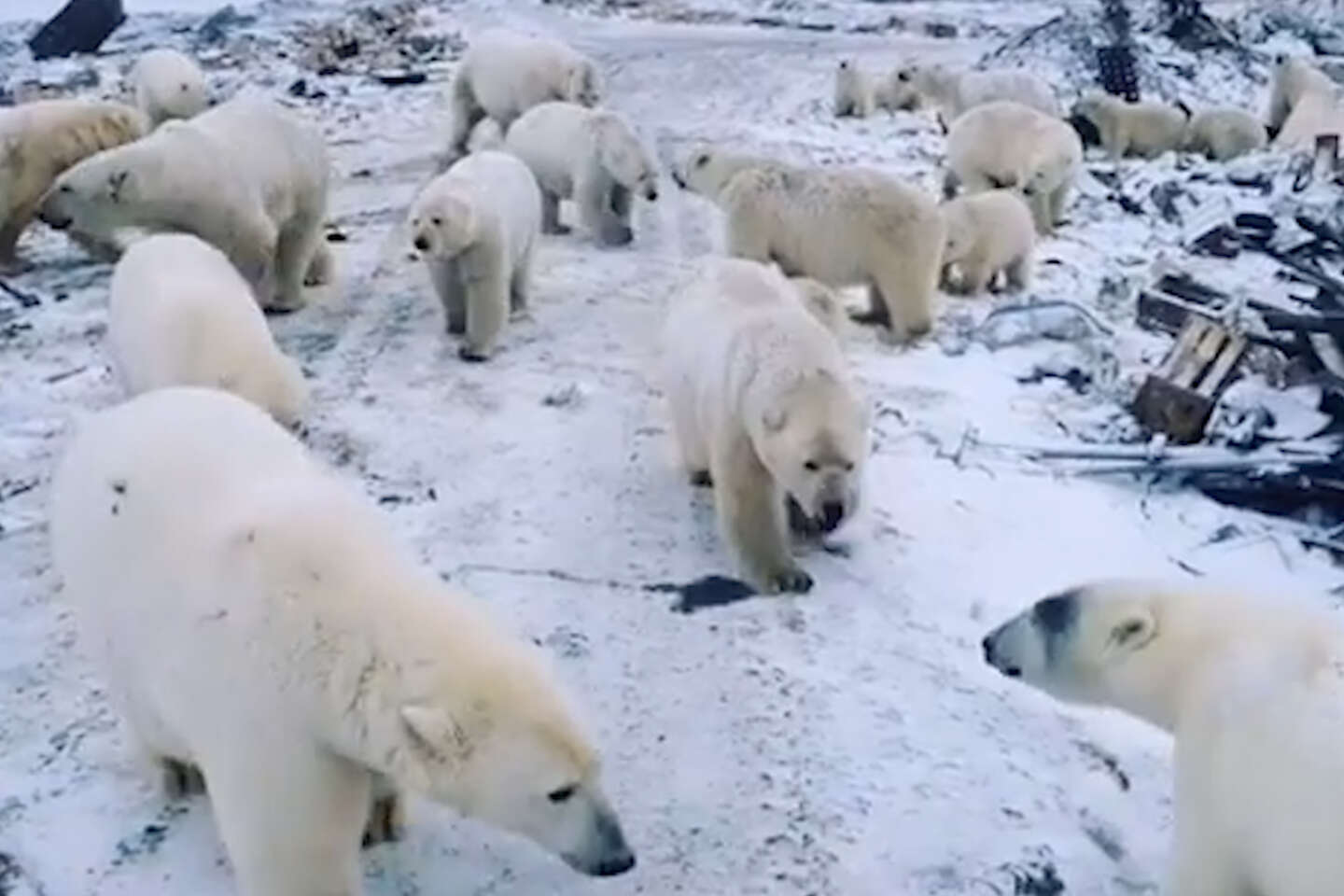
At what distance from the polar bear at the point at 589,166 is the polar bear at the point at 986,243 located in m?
1.78

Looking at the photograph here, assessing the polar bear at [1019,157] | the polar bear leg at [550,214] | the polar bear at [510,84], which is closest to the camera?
the polar bear leg at [550,214]

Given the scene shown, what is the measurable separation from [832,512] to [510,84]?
7939mm

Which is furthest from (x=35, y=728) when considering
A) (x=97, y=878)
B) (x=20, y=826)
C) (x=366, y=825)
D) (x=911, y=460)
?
(x=911, y=460)

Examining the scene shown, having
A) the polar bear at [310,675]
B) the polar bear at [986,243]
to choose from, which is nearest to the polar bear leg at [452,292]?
the polar bear at [986,243]

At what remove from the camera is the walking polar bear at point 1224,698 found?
11.1 feet

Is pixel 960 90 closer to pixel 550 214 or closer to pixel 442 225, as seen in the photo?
pixel 550 214

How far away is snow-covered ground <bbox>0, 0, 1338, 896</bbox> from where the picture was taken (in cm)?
441

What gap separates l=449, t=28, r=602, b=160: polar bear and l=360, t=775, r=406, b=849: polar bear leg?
882 centimetres

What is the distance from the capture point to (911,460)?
275 inches

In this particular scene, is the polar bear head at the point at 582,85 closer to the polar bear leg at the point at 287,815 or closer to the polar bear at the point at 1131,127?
the polar bear at the point at 1131,127

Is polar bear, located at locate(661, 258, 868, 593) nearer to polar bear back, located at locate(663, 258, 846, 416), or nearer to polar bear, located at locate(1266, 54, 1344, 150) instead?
polar bear back, located at locate(663, 258, 846, 416)

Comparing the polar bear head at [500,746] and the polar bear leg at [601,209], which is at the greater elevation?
the polar bear head at [500,746]

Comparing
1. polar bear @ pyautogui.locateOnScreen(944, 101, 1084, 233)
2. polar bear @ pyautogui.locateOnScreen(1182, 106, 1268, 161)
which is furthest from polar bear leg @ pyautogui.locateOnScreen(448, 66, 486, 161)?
polar bear @ pyautogui.locateOnScreen(1182, 106, 1268, 161)

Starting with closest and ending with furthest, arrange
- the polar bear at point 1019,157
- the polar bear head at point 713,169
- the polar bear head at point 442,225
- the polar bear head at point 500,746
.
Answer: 1. the polar bear head at point 500,746
2. the polar bear head at point 442,225
3. the polar bear head at point 713,169
4. the polar bear at point 1019,157
